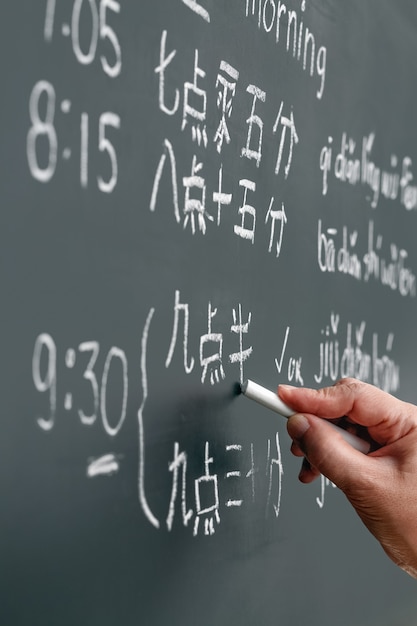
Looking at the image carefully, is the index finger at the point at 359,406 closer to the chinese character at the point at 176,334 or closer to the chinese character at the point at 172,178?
the chinese character at the point at 176,334

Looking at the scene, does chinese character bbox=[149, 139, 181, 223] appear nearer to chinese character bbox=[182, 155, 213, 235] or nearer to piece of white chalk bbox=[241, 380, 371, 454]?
chinese character bbox=[182, 155, 213, 235]

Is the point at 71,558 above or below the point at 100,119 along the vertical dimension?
below

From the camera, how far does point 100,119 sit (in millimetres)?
750

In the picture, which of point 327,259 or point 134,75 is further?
point 327,259

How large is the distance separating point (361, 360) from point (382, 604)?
332 mm

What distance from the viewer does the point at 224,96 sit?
934mm

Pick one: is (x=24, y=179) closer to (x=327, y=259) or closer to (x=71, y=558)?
(x=71, y=558)

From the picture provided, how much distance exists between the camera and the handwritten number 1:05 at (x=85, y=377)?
69 centimetres

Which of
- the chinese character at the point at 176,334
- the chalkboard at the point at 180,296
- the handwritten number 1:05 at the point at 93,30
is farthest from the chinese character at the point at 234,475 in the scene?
the handwritten number 1:05 at the point at 93,30

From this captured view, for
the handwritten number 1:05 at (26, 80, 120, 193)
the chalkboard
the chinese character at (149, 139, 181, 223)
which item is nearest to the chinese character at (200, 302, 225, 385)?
the chalkboard

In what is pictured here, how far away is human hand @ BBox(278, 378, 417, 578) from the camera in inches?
34.3

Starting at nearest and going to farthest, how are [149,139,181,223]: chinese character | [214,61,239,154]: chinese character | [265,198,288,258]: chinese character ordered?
[149,139,181,223]: chinese character < [214,61,239,154]: chinese character < [265,198,288,258]: chinese character

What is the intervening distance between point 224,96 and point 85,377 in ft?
1.09

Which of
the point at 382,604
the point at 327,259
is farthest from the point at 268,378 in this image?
the point at 382,604
